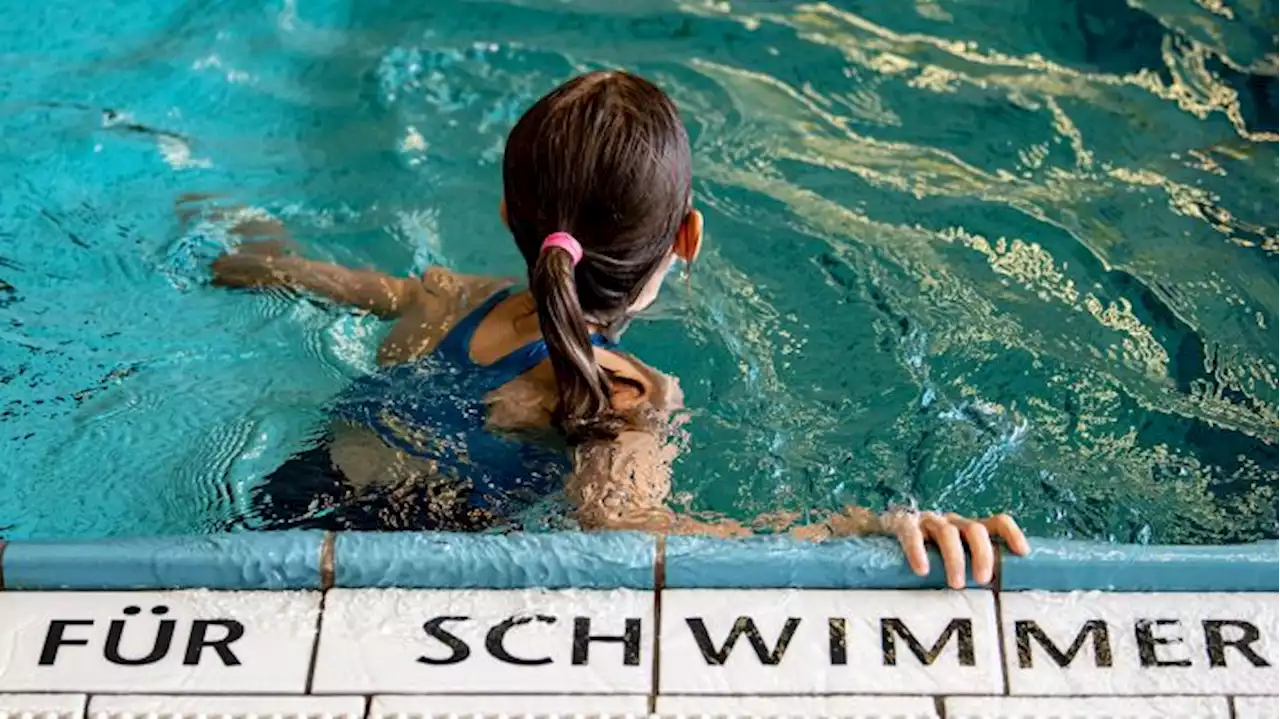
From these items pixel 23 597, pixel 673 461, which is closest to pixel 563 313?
pixel 673 461

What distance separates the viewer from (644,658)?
6.73 ft

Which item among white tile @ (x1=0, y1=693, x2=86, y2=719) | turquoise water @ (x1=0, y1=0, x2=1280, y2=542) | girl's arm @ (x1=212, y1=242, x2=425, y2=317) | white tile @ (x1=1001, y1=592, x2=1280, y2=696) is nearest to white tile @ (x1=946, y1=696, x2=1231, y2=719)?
white tile @ (x1=1001, y1=592, x2=1280, y2=696)

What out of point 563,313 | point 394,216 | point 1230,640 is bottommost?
point 394,216

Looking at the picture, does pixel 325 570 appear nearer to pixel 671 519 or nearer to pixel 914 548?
pixel 671 519

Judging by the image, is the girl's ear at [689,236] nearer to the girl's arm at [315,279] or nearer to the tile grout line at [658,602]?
the tile grout line at [658,602]

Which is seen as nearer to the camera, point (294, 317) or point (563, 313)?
point (563, 313)

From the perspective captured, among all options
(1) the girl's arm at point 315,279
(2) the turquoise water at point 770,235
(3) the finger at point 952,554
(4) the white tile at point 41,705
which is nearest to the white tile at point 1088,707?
(3) the finger at point 952,554

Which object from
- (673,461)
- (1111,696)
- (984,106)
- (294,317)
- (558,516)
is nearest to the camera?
(1111,696)

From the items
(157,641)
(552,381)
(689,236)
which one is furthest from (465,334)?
(157,641)

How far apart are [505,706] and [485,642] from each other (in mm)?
106

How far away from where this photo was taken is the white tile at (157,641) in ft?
6.63

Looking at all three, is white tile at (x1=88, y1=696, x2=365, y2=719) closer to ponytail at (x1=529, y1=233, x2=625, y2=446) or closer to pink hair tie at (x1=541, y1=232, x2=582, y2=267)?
ponytail at (x1=529, y1=233, x2=625, y2=446)

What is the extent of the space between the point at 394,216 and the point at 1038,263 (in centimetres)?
146

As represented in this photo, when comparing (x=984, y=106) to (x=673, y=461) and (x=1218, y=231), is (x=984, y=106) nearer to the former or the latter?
(x=1218, y=231)
